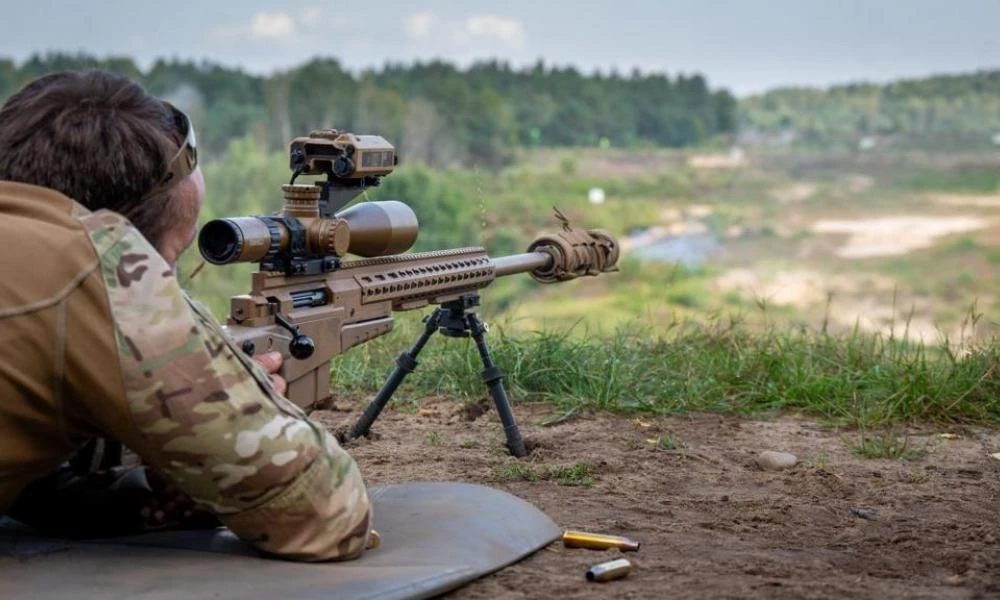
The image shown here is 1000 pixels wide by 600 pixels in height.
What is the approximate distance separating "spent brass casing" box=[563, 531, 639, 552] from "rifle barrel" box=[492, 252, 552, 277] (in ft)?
5.82

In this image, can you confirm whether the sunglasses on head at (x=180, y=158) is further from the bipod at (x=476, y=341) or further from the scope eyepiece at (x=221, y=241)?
the bipod at (x=476, y=341)

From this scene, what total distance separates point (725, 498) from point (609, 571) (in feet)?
4.61

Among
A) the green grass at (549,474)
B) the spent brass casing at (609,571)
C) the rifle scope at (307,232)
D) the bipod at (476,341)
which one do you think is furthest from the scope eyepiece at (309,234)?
the spent brass casing at (609,571)

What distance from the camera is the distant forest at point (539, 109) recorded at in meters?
37.4

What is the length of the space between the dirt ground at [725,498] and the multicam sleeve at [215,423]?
54cm

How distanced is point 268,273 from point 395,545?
111 centimetres

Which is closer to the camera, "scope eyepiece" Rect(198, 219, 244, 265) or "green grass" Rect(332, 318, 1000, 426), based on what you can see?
"scope eyepiece" Rect(198, 219, 244, 265)

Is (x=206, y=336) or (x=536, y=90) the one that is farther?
(x=536, y=90)

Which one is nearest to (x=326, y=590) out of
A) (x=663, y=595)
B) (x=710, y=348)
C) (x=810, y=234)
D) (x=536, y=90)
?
(x=663, y=595)

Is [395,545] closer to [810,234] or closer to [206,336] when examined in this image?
[206,336]

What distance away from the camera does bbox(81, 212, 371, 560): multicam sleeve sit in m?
2.86

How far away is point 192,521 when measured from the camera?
3.64 meters

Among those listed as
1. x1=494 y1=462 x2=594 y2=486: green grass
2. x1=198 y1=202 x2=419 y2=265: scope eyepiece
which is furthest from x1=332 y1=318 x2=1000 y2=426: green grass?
x1=198 y1=202 x2=419 y2=265: scope eyepiece

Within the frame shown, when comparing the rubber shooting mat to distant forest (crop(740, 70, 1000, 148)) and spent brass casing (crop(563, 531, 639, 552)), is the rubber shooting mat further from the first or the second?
distant forest (crop(740, 70, 1000, 148))
